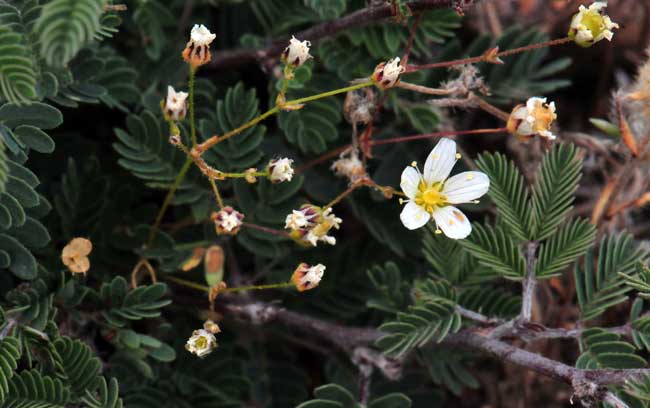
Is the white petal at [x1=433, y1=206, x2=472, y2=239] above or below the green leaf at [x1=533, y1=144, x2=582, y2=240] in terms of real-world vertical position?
below

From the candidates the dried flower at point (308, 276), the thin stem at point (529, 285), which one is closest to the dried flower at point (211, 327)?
the dried flower at point (308, 276)

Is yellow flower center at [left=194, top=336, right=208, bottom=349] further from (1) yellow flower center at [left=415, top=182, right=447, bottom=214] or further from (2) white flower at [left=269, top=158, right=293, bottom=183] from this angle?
(1) yellow flower center at [left=415, top=182, right=447, bottom=214]

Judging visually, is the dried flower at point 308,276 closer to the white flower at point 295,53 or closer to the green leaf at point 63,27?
the white flower at point 295,53

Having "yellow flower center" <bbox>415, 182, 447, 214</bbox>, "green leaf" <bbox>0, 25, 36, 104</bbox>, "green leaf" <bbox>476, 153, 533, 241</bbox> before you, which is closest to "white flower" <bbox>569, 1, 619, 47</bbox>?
"green leaf" <bbox>476, 153, 533, 241</bbox>

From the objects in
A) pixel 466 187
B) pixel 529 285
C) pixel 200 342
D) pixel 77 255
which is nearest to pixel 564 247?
pixel 529 285

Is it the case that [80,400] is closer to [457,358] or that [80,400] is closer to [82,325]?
[82,325]

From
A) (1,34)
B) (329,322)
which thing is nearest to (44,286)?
(1,34)
